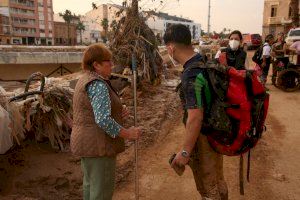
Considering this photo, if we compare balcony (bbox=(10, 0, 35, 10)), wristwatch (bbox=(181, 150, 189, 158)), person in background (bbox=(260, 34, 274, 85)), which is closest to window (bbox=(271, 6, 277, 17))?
person in background (bbox=(260, 34, 274, 85))

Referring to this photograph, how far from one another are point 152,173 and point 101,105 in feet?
A: 8.00

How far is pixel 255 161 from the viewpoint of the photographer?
16.1 feet

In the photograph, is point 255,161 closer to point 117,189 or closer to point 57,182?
point 117,189

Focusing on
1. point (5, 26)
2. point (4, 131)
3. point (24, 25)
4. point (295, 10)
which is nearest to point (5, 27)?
point (5, 26)

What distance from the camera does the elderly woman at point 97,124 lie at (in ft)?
7.97

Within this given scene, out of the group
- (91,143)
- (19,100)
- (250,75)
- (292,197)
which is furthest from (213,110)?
(19,100)

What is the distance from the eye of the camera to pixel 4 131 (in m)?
3.80

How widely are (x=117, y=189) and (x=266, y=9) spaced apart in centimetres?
5614

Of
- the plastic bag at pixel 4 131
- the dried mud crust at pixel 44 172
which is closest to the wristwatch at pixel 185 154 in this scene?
the dried mud crust at pixel 44 172

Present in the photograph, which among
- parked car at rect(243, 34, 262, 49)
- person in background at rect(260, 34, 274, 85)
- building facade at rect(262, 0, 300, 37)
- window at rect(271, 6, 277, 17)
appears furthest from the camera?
window at rect(271, 6, 277, 17)

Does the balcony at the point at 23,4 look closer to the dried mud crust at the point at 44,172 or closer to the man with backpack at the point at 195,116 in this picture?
the dried mud crust at the point at 44,172

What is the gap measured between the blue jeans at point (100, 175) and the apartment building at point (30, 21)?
78.1 meters

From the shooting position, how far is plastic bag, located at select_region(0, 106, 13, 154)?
3.76 metres

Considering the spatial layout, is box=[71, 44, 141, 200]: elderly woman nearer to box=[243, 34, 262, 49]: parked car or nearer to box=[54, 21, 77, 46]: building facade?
box=[243, 34, 262, 49]: parked car
